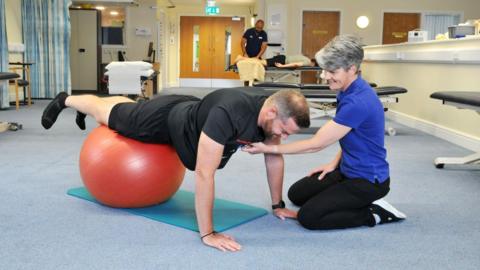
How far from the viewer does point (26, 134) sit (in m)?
5.13

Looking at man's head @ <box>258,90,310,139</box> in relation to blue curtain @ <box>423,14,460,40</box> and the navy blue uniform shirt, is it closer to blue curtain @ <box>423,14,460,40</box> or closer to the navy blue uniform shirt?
the navy blue uniform shirt

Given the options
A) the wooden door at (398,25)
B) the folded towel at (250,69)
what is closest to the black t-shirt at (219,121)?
the folded towel at (250,69)

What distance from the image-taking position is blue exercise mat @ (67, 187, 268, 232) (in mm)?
2438

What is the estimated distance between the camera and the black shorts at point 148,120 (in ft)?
8.02

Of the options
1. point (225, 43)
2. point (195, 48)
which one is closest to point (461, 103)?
point (225, 43)

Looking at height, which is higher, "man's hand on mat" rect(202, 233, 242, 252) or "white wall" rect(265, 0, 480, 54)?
"white wall" rect(265, 0, 480, 54)

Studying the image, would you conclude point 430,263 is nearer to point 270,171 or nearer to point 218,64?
point 270,171

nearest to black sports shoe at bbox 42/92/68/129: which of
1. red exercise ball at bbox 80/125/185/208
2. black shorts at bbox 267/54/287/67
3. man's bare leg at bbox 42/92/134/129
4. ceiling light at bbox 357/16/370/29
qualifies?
man's bare leg at bbox 42/92/134/129

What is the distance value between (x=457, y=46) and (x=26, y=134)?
457 centimetres

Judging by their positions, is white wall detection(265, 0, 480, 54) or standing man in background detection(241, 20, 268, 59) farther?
white wall detection(265, 0, 480, 54)

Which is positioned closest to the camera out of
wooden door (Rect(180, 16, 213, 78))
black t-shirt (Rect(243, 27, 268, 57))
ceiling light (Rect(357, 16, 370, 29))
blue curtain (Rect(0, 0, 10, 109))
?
blue curtain (Rect(0, 0, 10, 109))

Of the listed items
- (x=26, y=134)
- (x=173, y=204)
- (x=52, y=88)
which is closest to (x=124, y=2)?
(x=52, y=88)

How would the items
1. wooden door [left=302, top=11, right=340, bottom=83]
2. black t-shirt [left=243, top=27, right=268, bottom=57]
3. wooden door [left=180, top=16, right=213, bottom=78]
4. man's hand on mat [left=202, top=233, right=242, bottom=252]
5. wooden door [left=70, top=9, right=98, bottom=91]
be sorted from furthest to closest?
1. wooden door [left=180, top=16, right=213, bottom=78]
2. wooden door [left=302, top=11, right=340, bottom=83]
3. wooden door [left=70, top=9, right=98, bottom=91]
4. black t-shirt [left=243, top=27, right=268, bottom=57]
5. man's hand on mat [left=202, top=233, right=242, bottom=252]

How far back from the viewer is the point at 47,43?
9.03 meters
